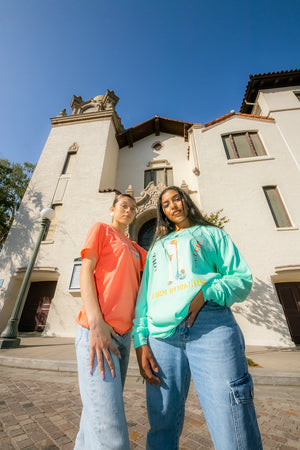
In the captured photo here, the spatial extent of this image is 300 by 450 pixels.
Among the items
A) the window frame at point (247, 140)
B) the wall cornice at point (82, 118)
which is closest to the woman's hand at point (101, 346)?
the window frame at point (247, 140)

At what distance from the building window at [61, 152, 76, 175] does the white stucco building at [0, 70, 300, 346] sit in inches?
3.2

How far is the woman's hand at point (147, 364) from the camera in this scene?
1.10 meters

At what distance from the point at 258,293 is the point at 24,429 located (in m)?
7.29

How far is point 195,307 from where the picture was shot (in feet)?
3.50

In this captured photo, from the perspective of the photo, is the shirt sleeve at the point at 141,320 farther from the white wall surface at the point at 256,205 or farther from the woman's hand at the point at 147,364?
the white wall surface at the point at 256,205

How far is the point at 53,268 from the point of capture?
27.0ft

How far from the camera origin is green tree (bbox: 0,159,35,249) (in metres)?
12.4

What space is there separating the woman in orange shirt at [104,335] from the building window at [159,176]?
10.8 meters

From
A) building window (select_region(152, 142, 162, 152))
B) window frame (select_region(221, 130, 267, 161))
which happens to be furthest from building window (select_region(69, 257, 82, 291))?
building window (select_region(152, 142, 162, 152))

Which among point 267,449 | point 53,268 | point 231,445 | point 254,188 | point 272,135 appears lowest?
point 267,449

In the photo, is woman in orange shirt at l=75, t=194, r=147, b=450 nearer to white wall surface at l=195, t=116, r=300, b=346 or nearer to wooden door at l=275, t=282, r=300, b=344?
white wall surface at l=195, t=116, r=300, b=346

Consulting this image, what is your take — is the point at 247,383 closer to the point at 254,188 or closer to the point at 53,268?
the point at 53,268

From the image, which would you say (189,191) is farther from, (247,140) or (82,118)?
(82,118)

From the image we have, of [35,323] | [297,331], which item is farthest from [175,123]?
[35,323]
